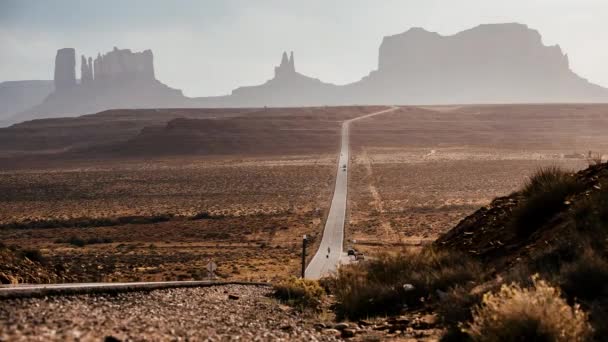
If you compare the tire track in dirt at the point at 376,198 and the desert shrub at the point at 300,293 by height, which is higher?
the desert shrub at the point at 300,293

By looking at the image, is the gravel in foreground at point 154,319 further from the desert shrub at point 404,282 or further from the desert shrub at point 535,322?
the desert shrub at point 535,322

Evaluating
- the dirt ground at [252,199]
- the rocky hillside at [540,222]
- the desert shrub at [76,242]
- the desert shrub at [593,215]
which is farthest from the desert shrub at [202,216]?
the desert shrub at [593,215]

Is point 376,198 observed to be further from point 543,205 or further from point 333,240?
point 543,205

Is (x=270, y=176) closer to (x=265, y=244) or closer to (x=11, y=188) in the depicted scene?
(x=11, y=188)

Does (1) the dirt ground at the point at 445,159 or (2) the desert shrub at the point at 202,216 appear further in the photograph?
(2) the desert shrub at the point at 202,216

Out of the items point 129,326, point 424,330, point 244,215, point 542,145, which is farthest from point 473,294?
point 542,145

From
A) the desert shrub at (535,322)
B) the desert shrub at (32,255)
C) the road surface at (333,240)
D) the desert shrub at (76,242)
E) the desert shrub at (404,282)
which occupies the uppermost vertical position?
the desert shrub at (535,322)

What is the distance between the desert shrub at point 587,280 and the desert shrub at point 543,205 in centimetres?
351

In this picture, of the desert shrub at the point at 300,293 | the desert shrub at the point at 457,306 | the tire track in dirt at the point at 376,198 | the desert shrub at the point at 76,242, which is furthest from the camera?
the tire track in dirt at the point at 376,198

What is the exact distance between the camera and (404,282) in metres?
11.2

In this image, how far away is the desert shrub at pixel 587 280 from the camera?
7.90 meters

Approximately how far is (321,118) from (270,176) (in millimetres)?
83704

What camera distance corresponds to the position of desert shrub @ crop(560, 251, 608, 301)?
790 cm

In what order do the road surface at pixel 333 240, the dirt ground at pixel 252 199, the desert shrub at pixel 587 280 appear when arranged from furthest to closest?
the dirt ground at pixel 252 199 → the road surface at pixel 333 240 → the desert shrub at pixel 587 280
